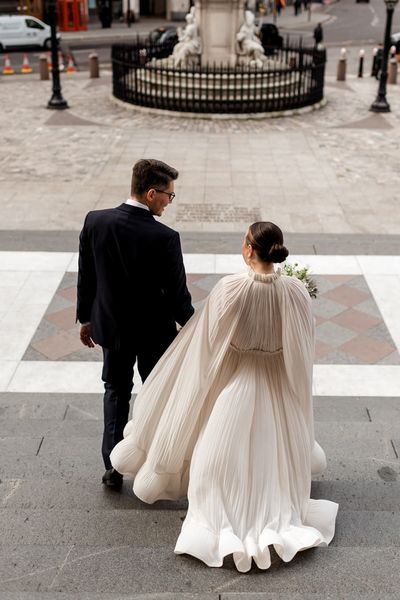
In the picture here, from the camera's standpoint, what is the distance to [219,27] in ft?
55.9

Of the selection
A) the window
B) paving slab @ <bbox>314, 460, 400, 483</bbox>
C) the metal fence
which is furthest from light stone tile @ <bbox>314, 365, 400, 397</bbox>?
the window

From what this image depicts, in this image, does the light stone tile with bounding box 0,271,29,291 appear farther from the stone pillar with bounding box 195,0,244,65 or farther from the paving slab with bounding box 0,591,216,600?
the stone pillar with bounding box 195,0,244,65

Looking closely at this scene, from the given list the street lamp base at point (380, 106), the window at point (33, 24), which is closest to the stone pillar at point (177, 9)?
the window at point (33, 24)

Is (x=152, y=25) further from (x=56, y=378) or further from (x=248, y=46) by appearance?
(x=56, y=378)

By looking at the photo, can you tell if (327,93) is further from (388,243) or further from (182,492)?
(182,492)

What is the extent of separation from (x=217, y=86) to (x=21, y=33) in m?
14.6

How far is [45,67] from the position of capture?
2081cm

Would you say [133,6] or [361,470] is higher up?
[133,6]

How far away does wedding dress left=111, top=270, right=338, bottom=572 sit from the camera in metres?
3.37

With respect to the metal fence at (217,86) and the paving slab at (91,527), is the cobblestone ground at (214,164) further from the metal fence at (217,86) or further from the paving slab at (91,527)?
the paving slab at (91,527)

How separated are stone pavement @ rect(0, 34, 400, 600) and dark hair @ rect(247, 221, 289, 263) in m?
1.40

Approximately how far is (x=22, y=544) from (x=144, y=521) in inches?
24.0

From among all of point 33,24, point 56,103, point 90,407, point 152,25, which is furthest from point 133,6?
point 90,407

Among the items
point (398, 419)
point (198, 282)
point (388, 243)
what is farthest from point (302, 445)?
point (388, 243)
